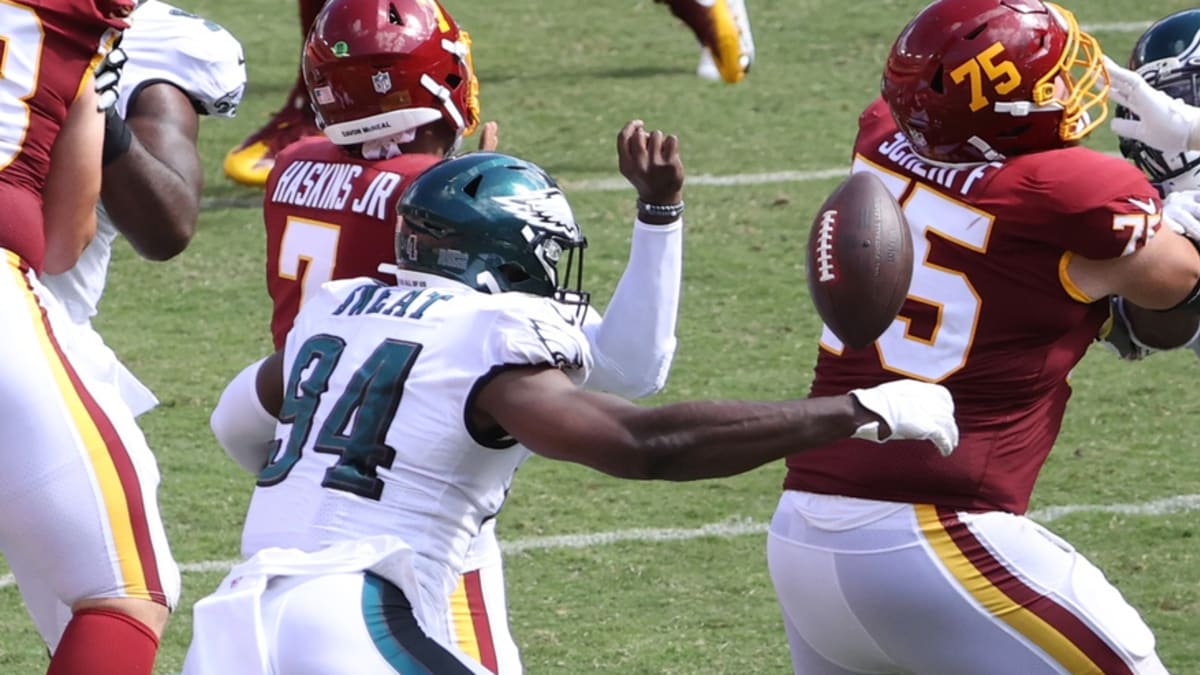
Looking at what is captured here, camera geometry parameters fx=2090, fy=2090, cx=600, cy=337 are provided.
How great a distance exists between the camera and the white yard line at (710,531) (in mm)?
5285

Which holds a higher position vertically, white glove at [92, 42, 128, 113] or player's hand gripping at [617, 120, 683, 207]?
white glove at [92, 42, 128, 113]

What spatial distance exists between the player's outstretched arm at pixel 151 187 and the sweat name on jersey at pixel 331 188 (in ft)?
0.61

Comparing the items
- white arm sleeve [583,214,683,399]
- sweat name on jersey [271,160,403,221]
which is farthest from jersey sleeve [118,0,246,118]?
white arm sleeve [583,214,683,399]

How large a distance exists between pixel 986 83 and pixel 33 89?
1.55 metres

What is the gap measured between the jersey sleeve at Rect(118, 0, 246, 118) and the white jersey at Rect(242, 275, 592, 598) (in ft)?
4.12

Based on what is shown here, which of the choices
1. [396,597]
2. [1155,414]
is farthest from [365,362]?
[1155,414]

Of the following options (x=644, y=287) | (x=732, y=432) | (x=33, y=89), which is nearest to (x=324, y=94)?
(x=33, y=89)

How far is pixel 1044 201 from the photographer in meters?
3.34

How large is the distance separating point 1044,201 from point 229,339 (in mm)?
3940

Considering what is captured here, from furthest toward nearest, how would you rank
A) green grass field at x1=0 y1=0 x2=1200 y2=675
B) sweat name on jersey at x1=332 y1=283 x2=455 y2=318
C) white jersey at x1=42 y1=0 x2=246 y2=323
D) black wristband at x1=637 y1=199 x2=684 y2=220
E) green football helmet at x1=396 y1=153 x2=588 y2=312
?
1. green grass field at x1=0 y1=0 x2=1200 y2=675
2. white jersey at x1=42 y1=0 x2=246 y2=323
3. black wristband at x1=637 y1=199 x2=684 y2=220
4. green football helmet at x1=396 y1=153 x2=588 y2=312
5. sweat name on jersey at x1=332 y1=283 x2=455 y2=318

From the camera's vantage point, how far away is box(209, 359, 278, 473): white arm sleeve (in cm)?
377

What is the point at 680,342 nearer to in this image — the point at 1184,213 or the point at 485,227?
the point at 1184,213

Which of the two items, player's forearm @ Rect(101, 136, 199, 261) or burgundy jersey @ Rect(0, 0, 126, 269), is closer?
burgundy jersey @ Rect(0, 0, 126, 269)

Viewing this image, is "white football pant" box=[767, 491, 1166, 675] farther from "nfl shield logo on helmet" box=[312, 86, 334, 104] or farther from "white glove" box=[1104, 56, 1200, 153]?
"nfl shield logo on helmet" box=[312, 86, 334, 104]
